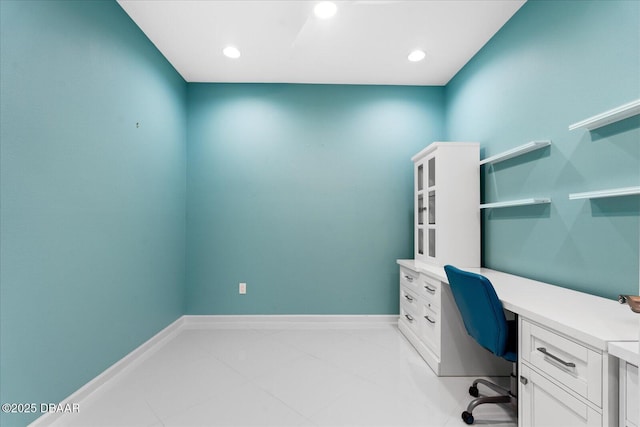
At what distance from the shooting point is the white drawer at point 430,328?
2064 mm

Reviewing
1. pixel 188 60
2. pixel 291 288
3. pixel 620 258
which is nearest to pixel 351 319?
pixel 291 288

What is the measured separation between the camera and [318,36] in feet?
7.62

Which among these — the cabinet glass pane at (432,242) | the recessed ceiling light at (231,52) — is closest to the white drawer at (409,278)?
the cabinet glass pane at (432,242)

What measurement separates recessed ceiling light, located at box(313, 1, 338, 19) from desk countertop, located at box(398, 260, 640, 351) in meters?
2.15

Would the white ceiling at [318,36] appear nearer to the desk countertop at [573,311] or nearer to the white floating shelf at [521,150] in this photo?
the white floating shelf at [521,150]

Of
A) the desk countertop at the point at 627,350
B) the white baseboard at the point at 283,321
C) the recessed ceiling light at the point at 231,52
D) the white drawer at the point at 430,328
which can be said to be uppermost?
the recessed ceiling light at the point at 231,52

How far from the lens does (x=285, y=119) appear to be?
3.14 metres

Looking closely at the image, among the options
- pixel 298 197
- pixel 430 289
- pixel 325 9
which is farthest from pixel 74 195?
pixel 430 289

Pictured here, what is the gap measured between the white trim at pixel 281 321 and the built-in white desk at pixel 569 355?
1.81 meters

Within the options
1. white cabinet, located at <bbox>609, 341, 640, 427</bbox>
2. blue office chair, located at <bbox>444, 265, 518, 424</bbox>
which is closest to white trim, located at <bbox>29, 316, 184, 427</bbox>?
blue office chair, located at <bbox>444, 265, 518, 424</bbox>

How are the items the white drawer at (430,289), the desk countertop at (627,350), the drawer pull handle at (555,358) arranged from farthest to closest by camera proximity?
the white drawer at (430,289)
the drawer pull handle at (555,358)
the desk countertop at (627,350)

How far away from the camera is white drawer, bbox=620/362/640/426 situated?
0.84 meters

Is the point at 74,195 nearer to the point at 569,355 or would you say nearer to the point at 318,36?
the point at 318,36

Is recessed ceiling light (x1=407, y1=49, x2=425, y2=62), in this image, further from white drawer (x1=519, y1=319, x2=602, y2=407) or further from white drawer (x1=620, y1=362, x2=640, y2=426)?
white drawer (x1=620, y1=362, x2=640, y2=426)
